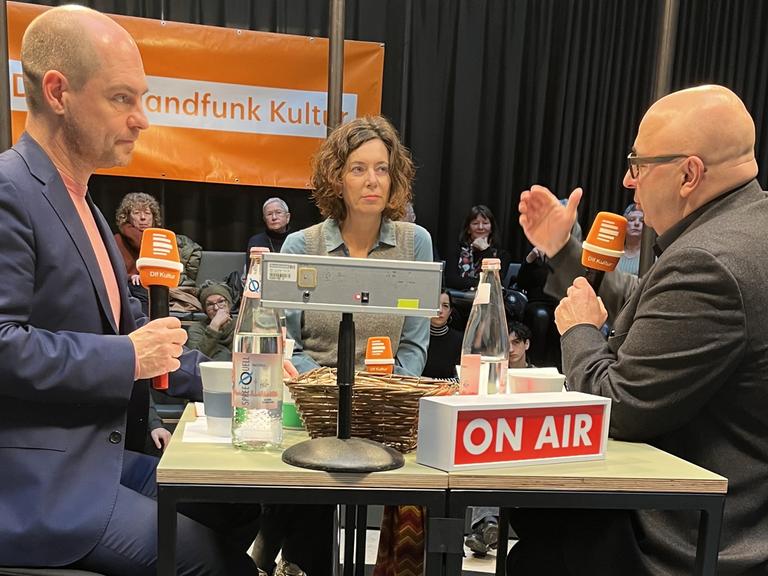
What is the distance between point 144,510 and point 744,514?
3.48ft

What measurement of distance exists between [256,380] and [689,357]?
2.39 feet

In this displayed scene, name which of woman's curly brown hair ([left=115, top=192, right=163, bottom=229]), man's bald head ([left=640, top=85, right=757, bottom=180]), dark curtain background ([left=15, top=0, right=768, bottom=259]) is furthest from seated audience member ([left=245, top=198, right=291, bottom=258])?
man's bald head ([left=640, top=85, right=757, bottom=180])

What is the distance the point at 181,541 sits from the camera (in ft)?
4.18

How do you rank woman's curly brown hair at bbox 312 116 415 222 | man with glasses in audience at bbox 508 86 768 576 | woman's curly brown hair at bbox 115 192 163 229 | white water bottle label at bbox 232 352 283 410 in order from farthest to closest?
woman's curly brown hair at bbox 115 192 163 229
woman's curly brown hair at bbox 312 116 415 222
man with glasses in audience at bbox 508 86 768 576
white water bottle label at bbox 232 352 283 410

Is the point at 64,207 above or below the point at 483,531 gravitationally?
above

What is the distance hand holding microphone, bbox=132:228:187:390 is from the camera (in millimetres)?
1278

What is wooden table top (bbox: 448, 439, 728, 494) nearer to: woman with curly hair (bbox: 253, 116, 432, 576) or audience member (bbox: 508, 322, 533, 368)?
woman with curly hair (bbox: 253, 116, 432, 576)

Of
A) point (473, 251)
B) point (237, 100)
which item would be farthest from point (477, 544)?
point (237, 100)

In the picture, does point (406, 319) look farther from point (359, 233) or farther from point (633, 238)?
point (633, 238)

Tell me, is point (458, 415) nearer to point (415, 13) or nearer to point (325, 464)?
point (325, 464)

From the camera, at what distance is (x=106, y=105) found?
4.53ft

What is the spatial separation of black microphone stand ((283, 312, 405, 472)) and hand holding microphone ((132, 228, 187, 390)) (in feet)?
1.02

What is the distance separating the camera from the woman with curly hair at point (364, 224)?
222 centimetres

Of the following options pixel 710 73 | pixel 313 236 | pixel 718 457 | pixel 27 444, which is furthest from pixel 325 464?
pixel 710 73
